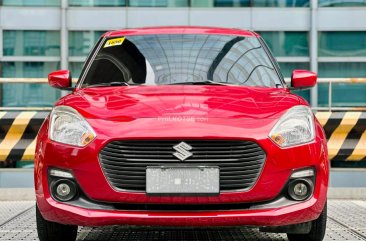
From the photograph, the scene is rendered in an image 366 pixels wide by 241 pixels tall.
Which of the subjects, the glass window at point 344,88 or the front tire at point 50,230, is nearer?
the front tire at point 50,230

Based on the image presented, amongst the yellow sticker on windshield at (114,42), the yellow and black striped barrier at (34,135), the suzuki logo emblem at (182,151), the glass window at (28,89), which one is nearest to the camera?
the suzuki logo emblem at (182,151)

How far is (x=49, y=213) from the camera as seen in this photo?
4777 millimetres

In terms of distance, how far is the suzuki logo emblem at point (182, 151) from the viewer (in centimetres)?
456

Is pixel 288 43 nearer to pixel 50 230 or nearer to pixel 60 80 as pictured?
pixel 60 80

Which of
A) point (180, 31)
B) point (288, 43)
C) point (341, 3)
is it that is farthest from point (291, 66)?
point (180, 31)

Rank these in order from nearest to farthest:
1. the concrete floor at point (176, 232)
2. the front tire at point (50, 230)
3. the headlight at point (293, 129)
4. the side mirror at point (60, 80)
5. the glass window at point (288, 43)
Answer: the headlight at point (293, 129) < the front tire at point (50, 230) < the concrete floor at point (176, 232) < the side mirror at point (60, 80) < the glass window at point (288, 43)

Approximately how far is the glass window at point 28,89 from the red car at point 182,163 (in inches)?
680

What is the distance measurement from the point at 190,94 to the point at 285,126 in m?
0.72

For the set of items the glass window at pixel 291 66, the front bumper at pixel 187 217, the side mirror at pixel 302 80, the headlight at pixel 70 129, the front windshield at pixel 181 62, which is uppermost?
the front windshield at pixel 181 62

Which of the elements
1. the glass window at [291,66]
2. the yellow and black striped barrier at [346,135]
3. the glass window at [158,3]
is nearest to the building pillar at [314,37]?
the glass window at [291,66]

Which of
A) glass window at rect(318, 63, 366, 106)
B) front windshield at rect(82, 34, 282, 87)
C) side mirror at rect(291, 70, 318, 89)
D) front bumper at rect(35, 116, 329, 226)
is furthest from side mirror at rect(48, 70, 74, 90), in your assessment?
glass window at rect(318, 63, 366, 106)

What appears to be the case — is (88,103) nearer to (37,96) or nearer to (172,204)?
(172,204)

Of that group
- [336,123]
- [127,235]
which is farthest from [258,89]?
[336,123]

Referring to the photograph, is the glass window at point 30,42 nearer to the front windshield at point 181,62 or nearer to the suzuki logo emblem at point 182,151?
the front windshield at point 181,62
